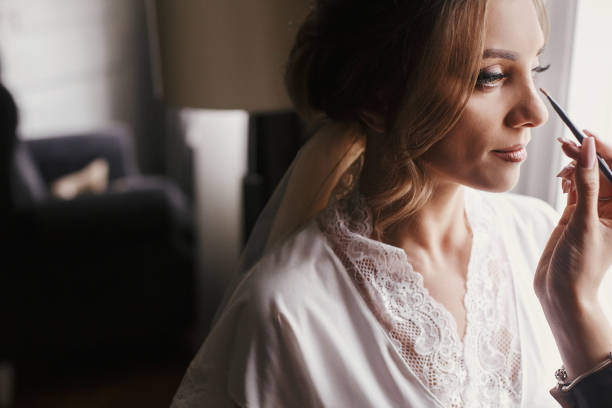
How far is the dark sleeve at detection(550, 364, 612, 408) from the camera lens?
2.29 ft

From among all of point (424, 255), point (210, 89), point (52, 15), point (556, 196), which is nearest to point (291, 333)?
point (424, 255)

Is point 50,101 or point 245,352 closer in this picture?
point 245,352

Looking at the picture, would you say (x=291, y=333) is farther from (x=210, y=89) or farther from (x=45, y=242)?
(x=45, y=242)

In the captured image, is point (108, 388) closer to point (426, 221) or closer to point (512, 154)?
point (426, 221)

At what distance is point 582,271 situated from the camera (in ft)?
2.37

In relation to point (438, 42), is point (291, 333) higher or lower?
lower

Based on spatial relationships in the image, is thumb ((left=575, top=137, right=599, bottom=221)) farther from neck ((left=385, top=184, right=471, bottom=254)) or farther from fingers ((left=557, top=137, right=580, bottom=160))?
neck ((left=385, top=184, right=471, bottom=254))

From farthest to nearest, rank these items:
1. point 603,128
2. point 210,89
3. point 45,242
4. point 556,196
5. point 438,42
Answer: point 45,242 → point 210,89 → point 556,196 → point 603,128 → point 438,42

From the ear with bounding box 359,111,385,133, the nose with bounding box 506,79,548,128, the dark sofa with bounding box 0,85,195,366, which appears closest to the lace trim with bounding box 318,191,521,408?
the ear with bounding box 359,111,385,133

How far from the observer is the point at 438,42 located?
77 centimetres

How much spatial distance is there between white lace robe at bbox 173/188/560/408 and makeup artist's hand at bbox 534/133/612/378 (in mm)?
127

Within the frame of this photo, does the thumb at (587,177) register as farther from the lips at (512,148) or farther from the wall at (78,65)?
the wall at (78,65)

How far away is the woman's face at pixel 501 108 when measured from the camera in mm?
751

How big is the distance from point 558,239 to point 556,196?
25 centimetres
